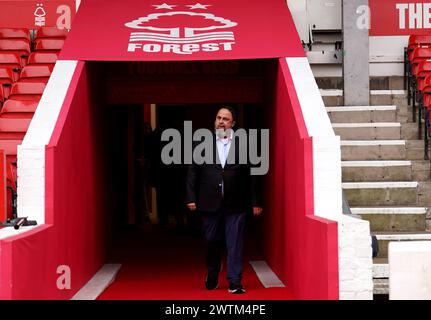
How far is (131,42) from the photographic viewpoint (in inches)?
320

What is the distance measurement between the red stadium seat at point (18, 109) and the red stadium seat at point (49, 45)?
6.42ft

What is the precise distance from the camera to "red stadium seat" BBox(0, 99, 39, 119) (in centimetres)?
898

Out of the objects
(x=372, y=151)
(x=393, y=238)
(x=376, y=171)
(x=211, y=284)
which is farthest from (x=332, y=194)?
(x=372, y=151)

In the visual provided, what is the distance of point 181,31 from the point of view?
8516 mm

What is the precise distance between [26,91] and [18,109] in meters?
0.62

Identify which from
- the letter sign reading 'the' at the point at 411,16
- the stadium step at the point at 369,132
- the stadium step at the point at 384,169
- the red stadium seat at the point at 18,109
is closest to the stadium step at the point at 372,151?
the stadium step at the point at 384,169

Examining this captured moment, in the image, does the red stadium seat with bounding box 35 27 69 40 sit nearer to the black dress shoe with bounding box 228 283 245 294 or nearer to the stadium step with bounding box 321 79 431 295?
the stadium step with bounding box 321 79 431 295

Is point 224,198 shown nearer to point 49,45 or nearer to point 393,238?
point 393,238

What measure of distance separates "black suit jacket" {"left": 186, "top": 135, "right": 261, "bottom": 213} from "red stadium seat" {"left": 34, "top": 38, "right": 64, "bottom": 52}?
14.6ft

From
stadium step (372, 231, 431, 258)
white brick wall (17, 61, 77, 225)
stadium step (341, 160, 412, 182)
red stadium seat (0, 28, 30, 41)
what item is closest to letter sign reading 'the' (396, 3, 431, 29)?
stadium step (341, 160, 412, 182)

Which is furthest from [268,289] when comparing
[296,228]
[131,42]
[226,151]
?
[131,42]

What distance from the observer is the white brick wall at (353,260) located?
5273 millimetres
